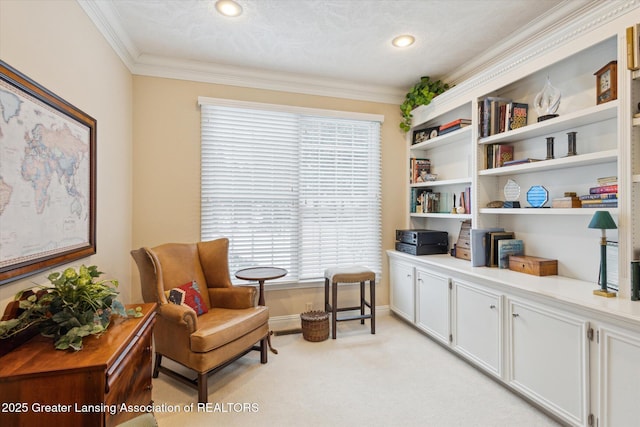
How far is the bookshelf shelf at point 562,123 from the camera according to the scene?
1847 mm

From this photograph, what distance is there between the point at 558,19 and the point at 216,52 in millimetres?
2832

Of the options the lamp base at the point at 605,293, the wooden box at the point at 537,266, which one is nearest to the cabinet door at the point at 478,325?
the wooden box at the point at 537,266

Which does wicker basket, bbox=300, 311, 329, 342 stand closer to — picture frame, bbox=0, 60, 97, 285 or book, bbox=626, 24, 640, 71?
picture frame, bbox=0, 60, 97, 285

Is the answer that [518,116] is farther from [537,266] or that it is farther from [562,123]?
[537,266]

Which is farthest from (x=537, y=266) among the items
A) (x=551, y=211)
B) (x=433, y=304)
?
(x=433, y=304)

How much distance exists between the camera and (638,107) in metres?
1.72

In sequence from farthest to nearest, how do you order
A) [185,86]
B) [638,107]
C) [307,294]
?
[307,294], [185,86], [638,107]

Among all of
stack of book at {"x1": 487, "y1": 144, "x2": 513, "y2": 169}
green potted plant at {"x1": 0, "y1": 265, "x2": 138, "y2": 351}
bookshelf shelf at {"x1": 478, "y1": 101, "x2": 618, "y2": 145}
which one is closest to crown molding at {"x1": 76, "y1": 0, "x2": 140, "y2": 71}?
green potted plant at {"x1": 0, "y1": 265, "x2": 138, "y2": 351}

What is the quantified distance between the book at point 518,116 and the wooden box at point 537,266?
3.58 ft

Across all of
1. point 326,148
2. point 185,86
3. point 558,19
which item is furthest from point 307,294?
point 558,19

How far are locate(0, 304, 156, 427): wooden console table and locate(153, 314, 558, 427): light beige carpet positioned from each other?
3.13 ft

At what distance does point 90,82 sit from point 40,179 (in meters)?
0.96

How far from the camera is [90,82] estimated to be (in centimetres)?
210

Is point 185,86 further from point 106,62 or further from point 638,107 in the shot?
point 638,107
